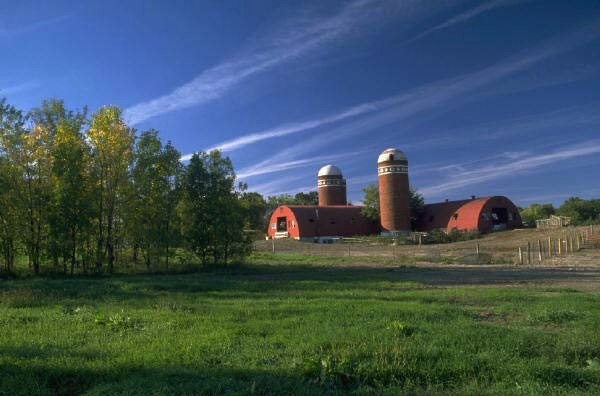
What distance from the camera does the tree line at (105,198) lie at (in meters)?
21.0

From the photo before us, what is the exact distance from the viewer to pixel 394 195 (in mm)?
60625

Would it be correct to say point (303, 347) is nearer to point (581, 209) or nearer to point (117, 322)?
point (117, 322)

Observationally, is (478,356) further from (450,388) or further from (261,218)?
(261,218)

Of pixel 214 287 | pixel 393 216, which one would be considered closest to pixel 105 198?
pixel 214 287

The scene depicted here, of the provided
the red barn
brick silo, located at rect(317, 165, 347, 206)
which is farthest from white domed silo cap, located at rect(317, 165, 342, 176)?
the red barn

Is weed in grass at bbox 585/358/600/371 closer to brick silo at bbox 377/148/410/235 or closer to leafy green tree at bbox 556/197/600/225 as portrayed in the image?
brick silo at bbox 377/148/410/235

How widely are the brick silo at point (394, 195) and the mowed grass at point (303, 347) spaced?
1928 inches

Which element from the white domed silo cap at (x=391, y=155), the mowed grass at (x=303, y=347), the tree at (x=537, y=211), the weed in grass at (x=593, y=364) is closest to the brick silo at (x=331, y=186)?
the white domed silo cap at (x=391, y=155)

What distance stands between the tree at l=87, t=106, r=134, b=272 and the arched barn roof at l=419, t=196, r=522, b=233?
42928 millimetres

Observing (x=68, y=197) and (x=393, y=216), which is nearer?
(x=68, y=197)

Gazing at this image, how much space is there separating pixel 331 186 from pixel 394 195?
1814cm

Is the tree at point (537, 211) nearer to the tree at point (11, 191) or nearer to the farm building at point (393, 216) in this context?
the farm building at point (393, 216)

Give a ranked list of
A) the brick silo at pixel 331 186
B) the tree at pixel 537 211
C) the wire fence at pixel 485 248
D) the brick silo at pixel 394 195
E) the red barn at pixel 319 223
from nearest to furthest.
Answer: the wire fence at pixel 485 248 < the brick silo at pixel 394 195 < the red barn at pixel 319 223 < the brick silo at pixel 331 186 < the tree at pixel 537 211

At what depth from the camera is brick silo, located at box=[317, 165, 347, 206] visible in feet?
253
